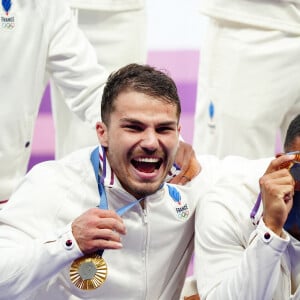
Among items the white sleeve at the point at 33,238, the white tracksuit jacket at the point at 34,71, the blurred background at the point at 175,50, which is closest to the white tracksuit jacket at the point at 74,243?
the white sleeve at the point at 33,238

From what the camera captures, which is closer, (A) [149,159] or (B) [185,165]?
(A) [149,159]

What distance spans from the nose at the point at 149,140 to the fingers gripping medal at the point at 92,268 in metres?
0.18

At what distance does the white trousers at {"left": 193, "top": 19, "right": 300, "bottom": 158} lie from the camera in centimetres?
394

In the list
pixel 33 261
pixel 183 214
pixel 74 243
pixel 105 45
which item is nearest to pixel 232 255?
pixel 183 214

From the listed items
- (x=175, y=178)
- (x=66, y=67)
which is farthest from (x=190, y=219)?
(x=66, y=67)

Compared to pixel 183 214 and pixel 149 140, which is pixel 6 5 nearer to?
pixel 149 140

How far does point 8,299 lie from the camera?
113 inches

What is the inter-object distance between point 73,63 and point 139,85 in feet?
2.46

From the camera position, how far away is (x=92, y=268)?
291 centimetres

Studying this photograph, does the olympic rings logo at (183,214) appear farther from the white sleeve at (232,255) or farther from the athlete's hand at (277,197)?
the athlete's hand at (277,197)

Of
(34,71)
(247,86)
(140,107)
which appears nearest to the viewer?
(140,107)

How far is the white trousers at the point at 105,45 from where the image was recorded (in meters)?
4.18

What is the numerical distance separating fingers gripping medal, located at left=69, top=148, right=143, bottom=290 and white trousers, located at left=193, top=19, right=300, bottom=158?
1164 millimetres

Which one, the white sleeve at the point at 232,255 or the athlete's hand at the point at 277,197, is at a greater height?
the athlete's hand at the point at 277,197
